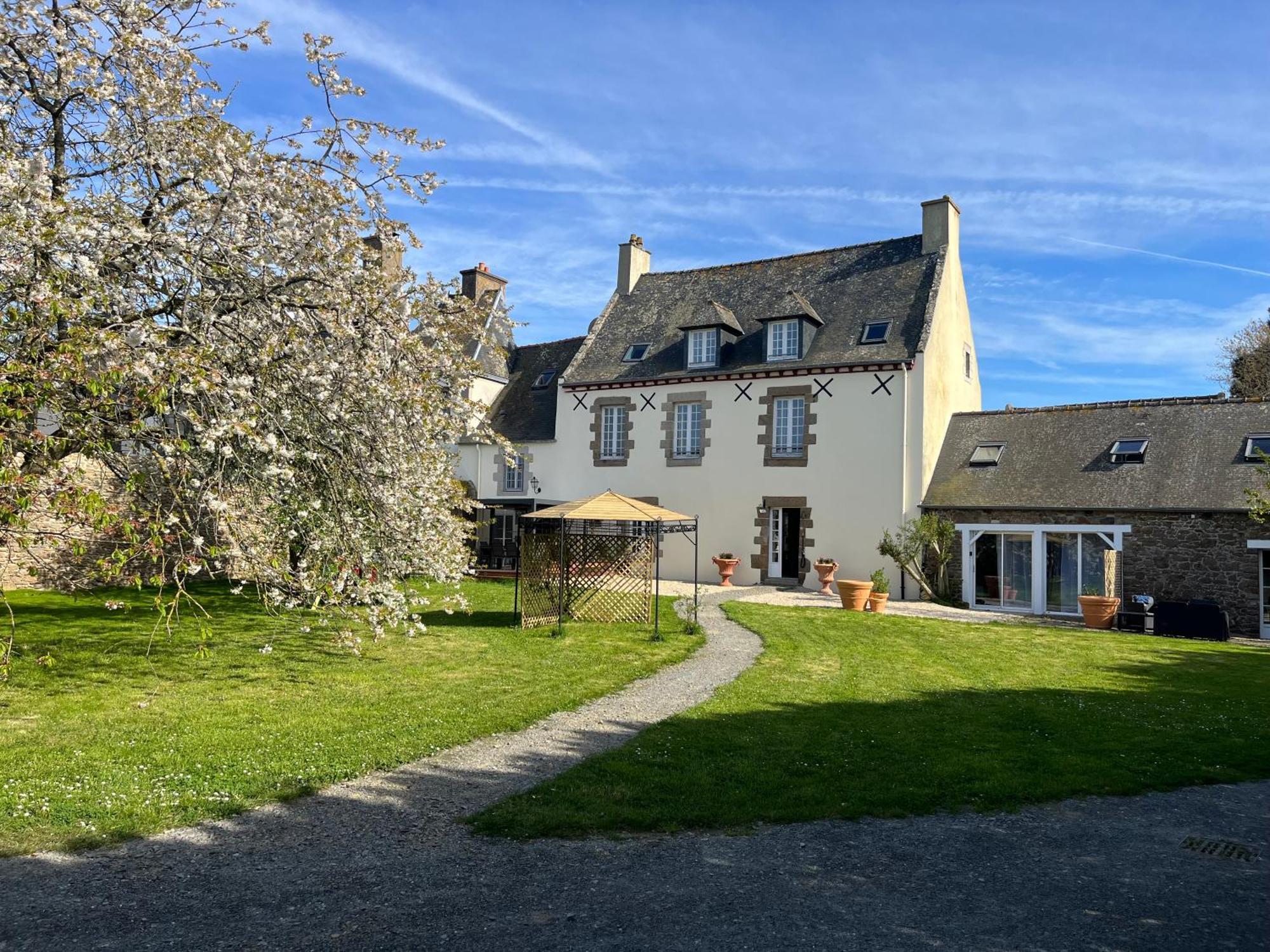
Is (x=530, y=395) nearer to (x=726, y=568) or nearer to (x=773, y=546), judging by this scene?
(x=726, y=568)

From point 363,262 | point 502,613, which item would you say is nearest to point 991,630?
point 502,613

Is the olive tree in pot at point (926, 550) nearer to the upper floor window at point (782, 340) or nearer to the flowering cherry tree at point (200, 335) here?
the upper floor window at point (782, 340)

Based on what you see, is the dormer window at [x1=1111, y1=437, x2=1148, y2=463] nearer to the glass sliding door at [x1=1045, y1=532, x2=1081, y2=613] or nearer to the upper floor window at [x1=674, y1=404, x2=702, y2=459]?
the glass sliding door at [x1=1045, y1=532, x2=1081, y2=613]

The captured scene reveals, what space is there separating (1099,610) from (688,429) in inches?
421

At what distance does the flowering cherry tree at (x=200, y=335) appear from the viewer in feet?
21.4

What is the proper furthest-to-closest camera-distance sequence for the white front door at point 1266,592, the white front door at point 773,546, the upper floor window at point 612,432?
the upper floor window at point 612,432
the white front door at point 773,546
the white front door at point 1266,592

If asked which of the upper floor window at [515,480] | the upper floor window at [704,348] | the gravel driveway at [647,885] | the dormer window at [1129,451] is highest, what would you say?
the upper floor window at [704,348]

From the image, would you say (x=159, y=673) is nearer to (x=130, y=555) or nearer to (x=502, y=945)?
(x=130, y=555)

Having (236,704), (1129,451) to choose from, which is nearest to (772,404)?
(1129,451)

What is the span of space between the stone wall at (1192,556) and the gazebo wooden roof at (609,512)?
381 inches

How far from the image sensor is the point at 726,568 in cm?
2234

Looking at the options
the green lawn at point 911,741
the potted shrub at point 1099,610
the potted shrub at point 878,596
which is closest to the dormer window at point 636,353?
the potted shrub at point 878,596

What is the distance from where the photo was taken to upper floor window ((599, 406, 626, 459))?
24.4 m

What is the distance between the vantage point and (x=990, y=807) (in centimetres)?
605
